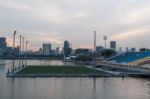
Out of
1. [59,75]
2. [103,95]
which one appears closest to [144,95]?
[103,95]

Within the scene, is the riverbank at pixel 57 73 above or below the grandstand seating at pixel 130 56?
below

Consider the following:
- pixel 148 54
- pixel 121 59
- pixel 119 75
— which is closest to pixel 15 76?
A: pixel 119 75

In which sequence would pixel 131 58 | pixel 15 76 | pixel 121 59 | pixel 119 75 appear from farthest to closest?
1. pixel 121 59
2. pixel 131 58
3. pixel 119 75
4. pixel 15 76

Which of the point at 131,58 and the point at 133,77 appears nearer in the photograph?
the point at 133,77

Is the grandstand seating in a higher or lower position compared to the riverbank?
higher

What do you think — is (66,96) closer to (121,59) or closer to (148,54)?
(148,54)

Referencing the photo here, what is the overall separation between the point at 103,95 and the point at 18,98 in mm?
10127

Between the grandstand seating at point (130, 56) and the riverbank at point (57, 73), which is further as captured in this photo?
the grandstand seating at point (130, 56)

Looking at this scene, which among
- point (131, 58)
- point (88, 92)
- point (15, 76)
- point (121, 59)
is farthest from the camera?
point (121, 59)

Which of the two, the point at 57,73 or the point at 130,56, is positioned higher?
the point at 130,56

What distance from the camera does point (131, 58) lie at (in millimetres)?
143500

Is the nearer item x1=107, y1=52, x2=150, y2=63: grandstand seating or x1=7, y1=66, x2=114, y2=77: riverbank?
x1=7, y1=66, x2=114, y2=77: riverbank

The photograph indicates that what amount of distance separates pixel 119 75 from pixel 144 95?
33.5 metres

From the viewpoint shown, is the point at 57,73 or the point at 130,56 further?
the point at 130,56
